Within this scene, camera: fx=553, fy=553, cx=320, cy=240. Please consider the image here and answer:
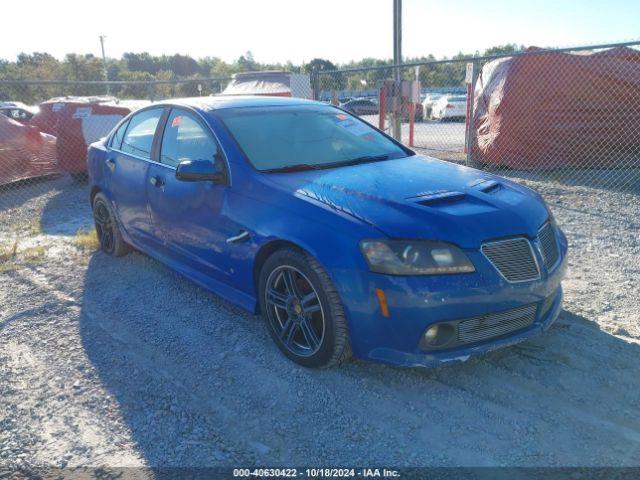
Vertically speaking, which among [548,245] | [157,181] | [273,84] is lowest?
[548,245]

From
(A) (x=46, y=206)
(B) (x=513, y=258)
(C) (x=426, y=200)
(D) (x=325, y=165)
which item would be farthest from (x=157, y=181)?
(A) (x=46, y=206)

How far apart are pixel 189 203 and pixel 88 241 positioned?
2.77 m

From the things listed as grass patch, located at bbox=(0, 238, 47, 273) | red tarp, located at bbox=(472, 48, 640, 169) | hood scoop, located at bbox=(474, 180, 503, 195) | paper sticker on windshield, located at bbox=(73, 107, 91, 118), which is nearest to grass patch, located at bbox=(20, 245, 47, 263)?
grass patch, located at bbox=(0, 238, 47, 273)

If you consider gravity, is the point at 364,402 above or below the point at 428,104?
below

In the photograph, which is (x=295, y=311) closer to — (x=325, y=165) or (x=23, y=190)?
(x=325, y=165)

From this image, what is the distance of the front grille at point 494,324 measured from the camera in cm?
289

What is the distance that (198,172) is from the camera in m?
3.64

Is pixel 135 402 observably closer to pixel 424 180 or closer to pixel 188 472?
pixel 188 472

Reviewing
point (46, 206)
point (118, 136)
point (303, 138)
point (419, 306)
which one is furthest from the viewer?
point (46, 206)

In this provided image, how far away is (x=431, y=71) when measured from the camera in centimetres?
1505

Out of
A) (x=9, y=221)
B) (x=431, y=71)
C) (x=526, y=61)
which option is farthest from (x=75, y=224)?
(x=431, y=71)

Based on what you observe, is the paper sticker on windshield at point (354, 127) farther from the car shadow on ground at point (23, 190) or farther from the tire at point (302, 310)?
the car shadow on ground at point (23, 190)

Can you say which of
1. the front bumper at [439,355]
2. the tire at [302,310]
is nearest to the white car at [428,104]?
the tire at [302,310]

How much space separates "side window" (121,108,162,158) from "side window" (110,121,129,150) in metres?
0.08
